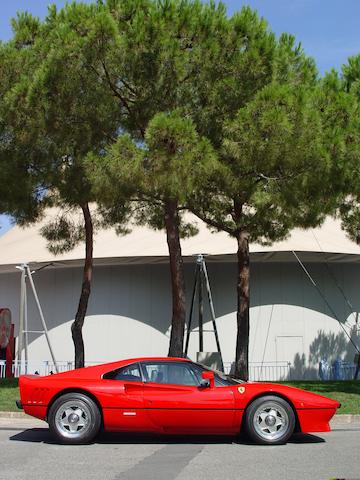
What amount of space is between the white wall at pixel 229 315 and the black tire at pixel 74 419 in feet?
50.3

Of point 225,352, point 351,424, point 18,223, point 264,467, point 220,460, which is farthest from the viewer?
point 225,352

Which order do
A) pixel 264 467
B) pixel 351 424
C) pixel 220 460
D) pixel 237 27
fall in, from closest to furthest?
pixel 264 467 → pixel 220 460 → pixel 351 424 → pixel 237 27

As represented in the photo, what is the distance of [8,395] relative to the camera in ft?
43.1

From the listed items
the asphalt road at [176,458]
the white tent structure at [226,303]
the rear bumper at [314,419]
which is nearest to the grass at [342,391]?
the asphalt road at [176,458]

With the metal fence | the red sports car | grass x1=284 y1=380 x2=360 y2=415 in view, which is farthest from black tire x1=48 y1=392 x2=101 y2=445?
the metal fence

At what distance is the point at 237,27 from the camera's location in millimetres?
13680

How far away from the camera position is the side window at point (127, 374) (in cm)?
815

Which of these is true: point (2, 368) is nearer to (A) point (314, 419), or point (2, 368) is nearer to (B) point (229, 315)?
(B) point (229, 315)

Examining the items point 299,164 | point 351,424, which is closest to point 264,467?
point 351,424

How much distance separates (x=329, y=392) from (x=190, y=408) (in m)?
6.81

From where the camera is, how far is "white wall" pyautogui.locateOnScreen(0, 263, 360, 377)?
2322 centimetres

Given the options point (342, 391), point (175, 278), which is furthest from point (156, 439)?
point (175, 278)

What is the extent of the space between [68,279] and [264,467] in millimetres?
18981

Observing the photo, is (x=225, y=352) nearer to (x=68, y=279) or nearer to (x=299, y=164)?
(x=68, y=279)
